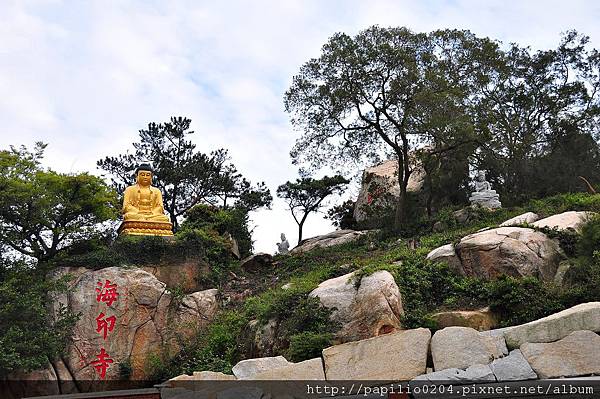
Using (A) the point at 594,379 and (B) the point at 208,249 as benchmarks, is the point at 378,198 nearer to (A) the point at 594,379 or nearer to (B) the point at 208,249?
(B) the point at 208,249

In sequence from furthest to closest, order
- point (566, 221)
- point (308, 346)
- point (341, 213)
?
point (341, 213)
point (566, 221)
point (308, 346)

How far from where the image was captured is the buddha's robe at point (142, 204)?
14321mm

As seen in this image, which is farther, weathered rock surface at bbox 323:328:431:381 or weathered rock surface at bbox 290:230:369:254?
weathered rock surface at bbox 290:230:369:254

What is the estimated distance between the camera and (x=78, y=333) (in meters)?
11.2

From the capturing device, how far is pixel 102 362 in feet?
36.5

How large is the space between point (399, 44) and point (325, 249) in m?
6.14

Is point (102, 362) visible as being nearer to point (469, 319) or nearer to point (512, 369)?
point (469, 319)

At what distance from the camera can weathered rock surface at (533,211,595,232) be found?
1164 cm

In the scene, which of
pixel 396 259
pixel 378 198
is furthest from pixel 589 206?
pixel 378 198

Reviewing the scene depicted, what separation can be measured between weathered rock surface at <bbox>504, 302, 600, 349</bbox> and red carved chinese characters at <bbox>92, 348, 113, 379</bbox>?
7.22 meters

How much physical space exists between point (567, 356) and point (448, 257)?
447 cm

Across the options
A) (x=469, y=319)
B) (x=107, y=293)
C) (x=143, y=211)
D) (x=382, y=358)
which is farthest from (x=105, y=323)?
(x=469, y=319)

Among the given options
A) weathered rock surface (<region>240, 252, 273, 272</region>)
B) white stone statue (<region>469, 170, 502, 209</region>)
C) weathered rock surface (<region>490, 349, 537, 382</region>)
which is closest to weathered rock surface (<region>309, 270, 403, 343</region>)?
weathered rock surface (<region>490, 349, 537, 382</region>)

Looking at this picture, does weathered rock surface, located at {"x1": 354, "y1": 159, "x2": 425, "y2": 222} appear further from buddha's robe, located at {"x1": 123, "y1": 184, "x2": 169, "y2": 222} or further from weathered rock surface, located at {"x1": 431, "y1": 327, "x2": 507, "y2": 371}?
weathered rock surface, located at {"x1": 431, "y1": 327, "x2": 507, "y2": 371}
